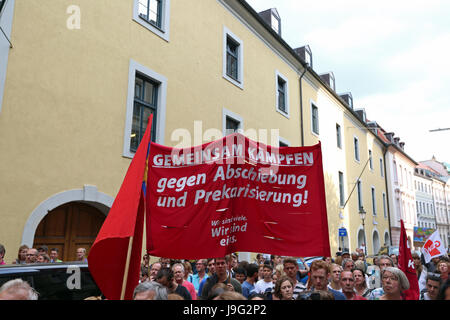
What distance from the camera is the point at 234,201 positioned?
4379 mm

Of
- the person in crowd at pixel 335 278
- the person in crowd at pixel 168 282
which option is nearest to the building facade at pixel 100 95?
the person in crowd at pixel 168 282

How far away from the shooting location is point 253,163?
459 cm

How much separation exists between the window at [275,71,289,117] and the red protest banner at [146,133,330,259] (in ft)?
41.4

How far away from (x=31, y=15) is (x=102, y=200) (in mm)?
4047

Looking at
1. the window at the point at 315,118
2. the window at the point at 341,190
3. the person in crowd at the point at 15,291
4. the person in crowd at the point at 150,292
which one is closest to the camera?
the person in crowd at the point at 15,291

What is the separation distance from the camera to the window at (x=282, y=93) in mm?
17125

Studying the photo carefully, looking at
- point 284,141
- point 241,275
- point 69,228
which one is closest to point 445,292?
point 241,275

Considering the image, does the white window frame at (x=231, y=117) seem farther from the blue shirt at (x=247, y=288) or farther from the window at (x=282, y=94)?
the blue shirt at (x=247, y=288)

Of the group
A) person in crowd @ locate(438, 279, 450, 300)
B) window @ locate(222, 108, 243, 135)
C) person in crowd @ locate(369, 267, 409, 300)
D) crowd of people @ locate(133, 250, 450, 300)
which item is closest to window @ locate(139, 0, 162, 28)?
window @ locate(222, 108, 243, 135)

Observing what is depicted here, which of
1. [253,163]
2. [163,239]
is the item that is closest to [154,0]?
[253,163]

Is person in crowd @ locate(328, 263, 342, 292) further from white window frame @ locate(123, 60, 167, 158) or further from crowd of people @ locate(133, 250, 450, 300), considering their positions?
white window frame @ locate(123, 60, 167, 158)

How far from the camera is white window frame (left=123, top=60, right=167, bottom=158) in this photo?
909cm

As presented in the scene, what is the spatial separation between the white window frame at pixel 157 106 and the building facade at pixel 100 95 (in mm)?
29
